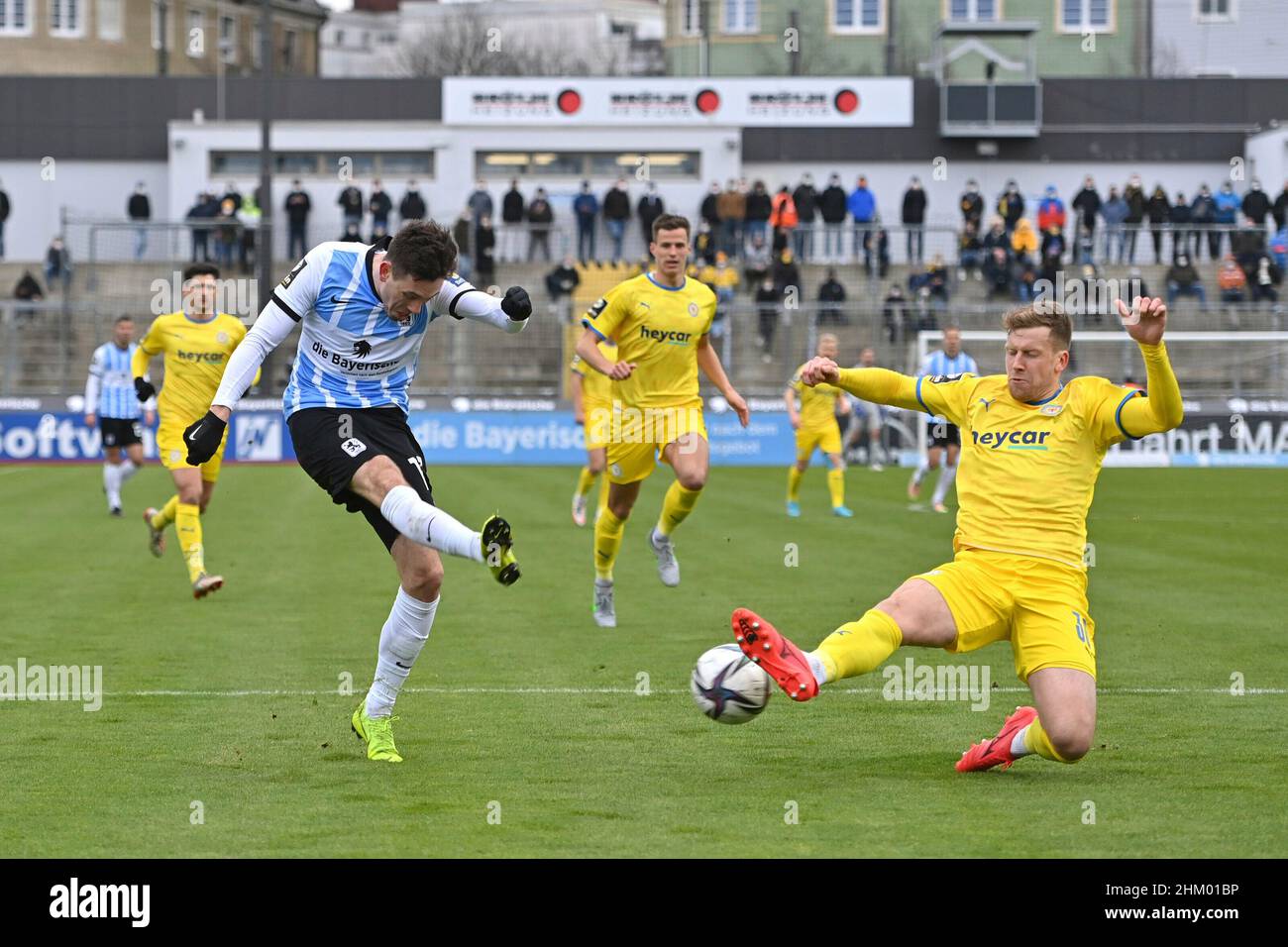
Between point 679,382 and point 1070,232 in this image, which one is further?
point 1070,232

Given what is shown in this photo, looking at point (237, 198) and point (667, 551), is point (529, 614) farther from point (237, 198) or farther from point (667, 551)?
point (237, 198)

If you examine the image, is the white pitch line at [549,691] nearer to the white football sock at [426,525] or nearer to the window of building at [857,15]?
the white football sock at [426,525]

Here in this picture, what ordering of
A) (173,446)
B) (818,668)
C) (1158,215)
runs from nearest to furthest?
(818,668) → (173,446) → (1158,215)

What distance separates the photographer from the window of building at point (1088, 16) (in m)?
55.6

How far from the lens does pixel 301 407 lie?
7969 millimetres

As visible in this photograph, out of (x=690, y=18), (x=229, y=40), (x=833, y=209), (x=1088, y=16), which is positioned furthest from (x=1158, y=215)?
(x=229, y=40)

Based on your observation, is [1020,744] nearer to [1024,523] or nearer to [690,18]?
[1024,523]

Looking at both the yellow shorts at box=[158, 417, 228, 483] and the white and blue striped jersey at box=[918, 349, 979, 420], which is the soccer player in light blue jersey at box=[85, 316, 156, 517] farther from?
the white and blue striped jersey at box=[918, 349, 979, 420]

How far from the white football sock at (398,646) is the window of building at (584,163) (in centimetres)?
4076

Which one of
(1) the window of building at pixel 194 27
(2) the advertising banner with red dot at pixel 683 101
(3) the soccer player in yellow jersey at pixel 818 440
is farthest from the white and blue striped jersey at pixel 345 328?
(1) the window of building at pixel 194 27

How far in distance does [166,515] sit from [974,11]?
44809 mm

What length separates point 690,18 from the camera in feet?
171
